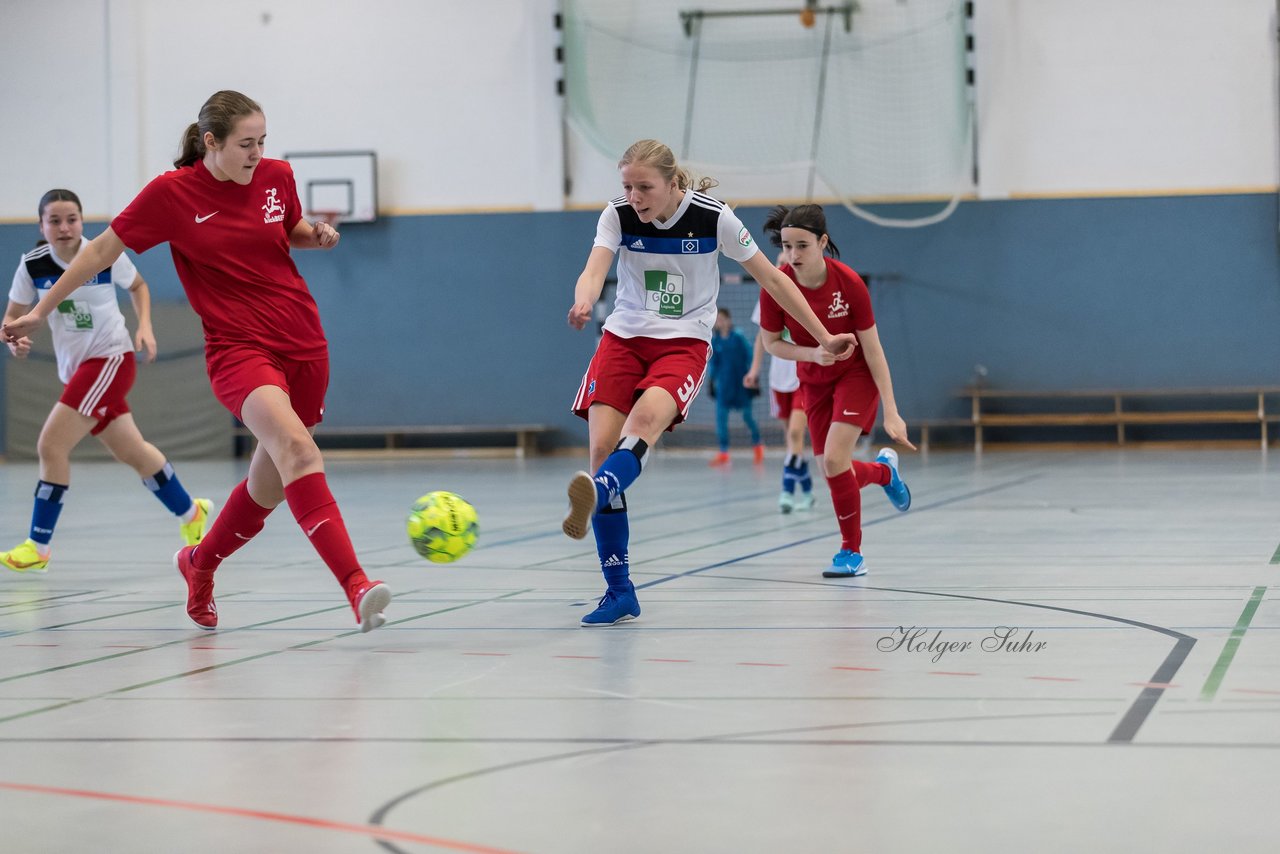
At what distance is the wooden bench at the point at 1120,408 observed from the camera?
20.2 m

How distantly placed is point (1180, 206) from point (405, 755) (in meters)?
19.3

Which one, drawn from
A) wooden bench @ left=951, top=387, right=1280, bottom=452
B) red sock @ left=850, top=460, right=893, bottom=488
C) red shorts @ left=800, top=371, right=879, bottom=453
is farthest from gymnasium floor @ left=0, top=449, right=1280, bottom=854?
wooden bench @ left=951, top=387, right=1280, bottom=452

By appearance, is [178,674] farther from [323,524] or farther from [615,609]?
[615,609]

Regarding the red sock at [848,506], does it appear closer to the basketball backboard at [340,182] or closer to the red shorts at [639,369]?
the red shorts at [639,369]

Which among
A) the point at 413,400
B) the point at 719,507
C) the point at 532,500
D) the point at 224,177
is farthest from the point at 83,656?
the point at 413,400

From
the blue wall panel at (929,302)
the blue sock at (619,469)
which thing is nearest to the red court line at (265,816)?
the blue sock at (619,469)

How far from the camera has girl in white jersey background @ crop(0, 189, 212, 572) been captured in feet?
24.3

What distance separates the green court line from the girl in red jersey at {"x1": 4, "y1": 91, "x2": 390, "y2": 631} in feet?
8.11

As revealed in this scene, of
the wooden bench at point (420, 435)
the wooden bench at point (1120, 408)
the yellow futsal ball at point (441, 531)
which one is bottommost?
the wooden bench at point (420, 435)

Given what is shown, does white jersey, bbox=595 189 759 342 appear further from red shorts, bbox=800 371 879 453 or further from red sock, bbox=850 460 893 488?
red sock, bbox=850 460 893 488

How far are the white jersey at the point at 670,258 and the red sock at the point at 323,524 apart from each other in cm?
130

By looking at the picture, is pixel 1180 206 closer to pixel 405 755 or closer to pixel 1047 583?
pixel 1047 583

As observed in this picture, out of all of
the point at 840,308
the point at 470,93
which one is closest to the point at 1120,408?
the point at 470,93

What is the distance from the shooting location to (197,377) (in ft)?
72.5
